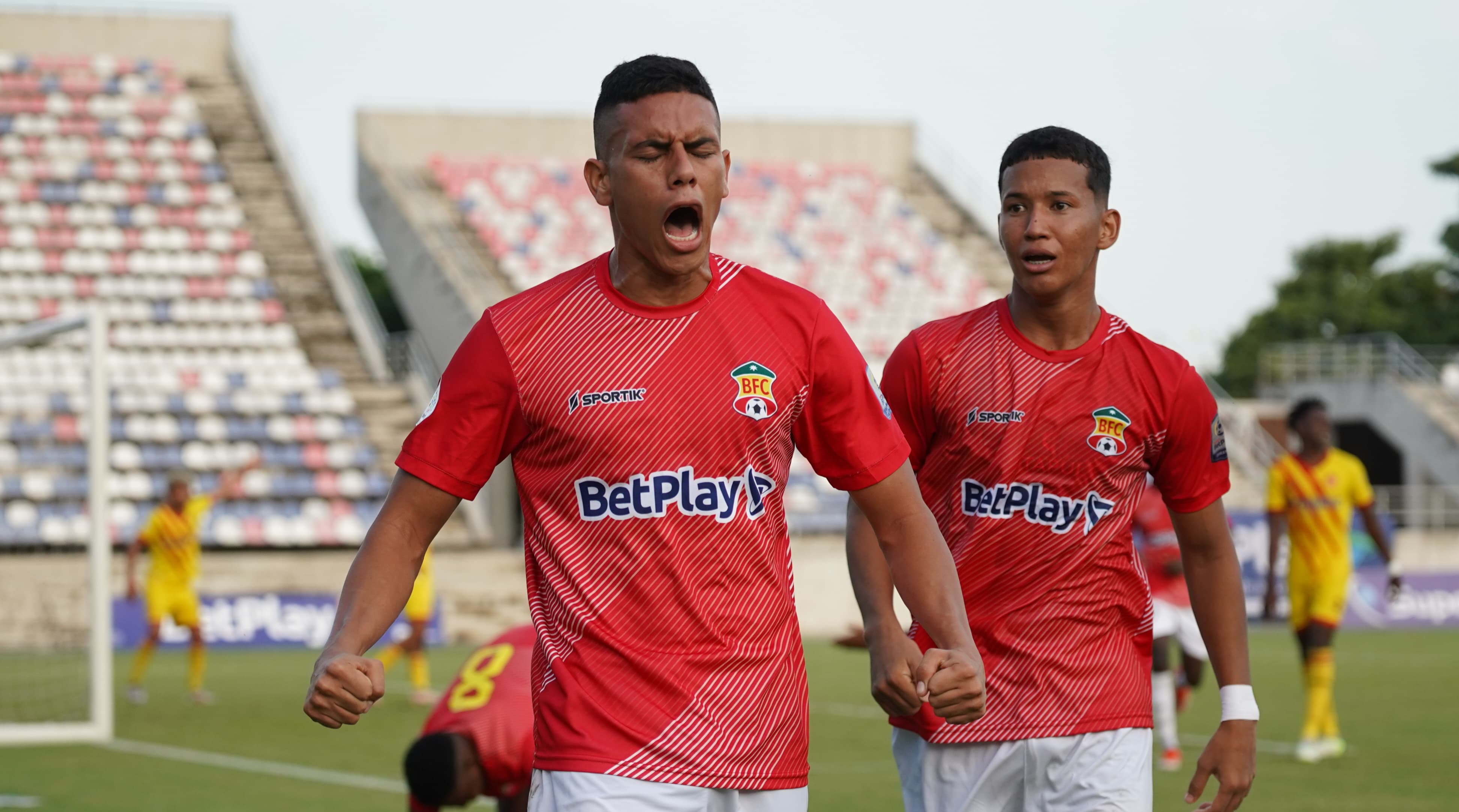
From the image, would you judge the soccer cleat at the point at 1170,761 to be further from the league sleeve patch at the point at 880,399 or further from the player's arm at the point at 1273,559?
the league sleeve patch at the point at 880,399

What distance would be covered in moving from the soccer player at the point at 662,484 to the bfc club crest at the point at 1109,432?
1137 millimetres

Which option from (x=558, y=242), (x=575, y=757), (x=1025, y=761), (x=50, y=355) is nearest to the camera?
(x=575, y=757)

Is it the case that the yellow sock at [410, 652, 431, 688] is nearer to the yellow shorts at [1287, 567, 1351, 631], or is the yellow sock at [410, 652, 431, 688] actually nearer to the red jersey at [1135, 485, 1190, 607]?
the red jersey at [1135, 485, 1190, 607]

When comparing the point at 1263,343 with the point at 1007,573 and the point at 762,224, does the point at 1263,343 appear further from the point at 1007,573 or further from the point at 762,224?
the point at 1007,573

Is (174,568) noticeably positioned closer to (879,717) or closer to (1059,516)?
(879,717)

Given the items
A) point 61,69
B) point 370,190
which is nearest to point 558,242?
point 370,190

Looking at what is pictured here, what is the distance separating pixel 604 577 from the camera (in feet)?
11.1

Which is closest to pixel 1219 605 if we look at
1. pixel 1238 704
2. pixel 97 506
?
pixel 1238 704

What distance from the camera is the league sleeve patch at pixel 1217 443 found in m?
4.55

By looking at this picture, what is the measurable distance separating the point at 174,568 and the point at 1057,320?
1347cm

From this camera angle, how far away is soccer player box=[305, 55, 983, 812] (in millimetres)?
3330

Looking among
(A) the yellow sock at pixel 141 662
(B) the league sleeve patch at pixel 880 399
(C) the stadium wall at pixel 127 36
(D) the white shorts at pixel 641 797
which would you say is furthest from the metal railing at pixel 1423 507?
(D) the white shorts at pixel 641 797

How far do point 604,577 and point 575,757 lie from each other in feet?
1.10

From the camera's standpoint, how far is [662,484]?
335 cm
